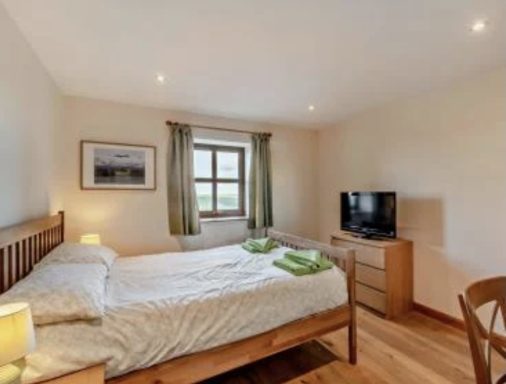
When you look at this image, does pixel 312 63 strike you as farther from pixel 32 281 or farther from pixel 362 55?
pixel 32 281

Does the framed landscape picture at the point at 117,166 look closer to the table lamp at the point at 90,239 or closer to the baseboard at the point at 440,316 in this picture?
the table lamp at the point at 90,239

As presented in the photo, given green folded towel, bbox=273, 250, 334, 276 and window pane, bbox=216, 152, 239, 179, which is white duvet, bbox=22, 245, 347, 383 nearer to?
green folded towel, bbox=273, 250, 334, 276

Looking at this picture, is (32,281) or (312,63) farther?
(312,63)

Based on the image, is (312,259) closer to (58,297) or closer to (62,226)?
(58,297)

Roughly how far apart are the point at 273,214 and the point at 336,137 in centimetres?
152

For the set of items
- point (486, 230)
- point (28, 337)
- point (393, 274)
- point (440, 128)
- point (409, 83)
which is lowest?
point (393, 274)

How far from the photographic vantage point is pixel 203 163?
4043 mm

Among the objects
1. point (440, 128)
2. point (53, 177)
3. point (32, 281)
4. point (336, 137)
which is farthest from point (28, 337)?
point (336, 137)

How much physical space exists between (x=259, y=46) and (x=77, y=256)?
208cm

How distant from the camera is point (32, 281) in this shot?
1.54 meters

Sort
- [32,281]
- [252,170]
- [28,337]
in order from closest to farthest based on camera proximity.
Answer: [28,337]
[32,281]
[252,170]

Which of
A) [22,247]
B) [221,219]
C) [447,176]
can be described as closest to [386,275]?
[447,176]

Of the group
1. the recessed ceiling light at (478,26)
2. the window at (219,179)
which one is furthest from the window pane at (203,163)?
the recessed ceiling light at (478,26)

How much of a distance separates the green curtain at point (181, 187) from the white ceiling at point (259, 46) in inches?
21.9
